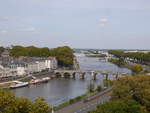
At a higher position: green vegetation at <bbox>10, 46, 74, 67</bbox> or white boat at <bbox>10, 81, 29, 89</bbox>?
green vegetation at <bbox>10, 46, 74, 67</bbox>

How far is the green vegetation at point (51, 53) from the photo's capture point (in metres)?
54.9

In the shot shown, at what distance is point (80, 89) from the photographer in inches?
1316

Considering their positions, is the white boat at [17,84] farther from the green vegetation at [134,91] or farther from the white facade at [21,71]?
the green vegetation at [134,91]

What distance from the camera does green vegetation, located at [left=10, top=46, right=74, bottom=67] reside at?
54938 mm

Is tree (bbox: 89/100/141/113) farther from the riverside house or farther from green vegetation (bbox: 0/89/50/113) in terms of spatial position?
the riverside house

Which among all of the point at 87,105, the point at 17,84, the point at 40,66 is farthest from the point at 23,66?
the point at 87,105

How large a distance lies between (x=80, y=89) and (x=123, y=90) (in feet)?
45.4

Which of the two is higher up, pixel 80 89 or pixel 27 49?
pixel 27 49

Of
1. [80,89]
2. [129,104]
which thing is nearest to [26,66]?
[80,89]

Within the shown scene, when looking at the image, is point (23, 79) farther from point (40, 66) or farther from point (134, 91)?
point (134, 91)

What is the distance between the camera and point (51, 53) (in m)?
58.4

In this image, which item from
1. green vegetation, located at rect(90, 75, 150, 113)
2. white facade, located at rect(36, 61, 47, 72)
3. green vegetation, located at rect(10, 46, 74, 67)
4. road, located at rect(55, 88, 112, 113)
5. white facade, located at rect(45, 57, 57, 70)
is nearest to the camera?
green vegetation, located at rect(90, 75, 150, 113)

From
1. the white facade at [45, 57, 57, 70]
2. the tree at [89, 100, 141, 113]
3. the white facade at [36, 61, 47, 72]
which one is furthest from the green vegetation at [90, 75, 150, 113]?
the white facade at [45, 57, 57, 70]

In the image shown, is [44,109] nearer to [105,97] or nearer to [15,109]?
[15,109]
